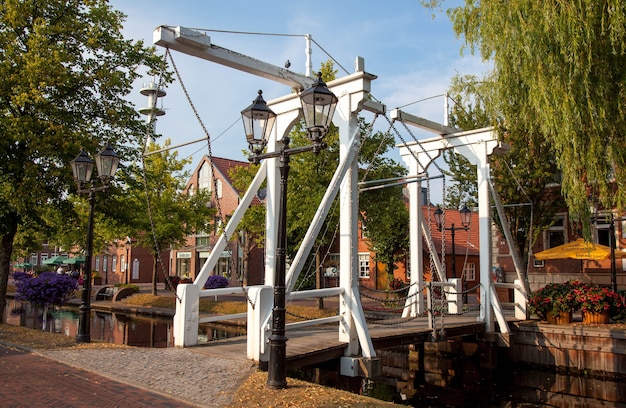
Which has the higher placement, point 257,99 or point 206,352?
point 257,99

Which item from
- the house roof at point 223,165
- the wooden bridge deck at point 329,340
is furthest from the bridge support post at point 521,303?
the house roof at point 223,165

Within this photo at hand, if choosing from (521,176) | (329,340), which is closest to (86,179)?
(329,340)

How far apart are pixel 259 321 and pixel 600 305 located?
9189mm

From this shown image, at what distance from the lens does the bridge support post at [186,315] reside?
29.9 feet

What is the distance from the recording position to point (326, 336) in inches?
390

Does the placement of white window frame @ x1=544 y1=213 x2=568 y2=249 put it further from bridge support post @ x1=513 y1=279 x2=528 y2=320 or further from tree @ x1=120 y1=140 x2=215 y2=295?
tree @ x1=120 y1=140 x2=215 y2=295

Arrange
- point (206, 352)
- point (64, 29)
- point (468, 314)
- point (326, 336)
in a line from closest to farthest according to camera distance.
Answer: point (206, 352) < point (326, 336) < point (64, 29) < point (468, 314)

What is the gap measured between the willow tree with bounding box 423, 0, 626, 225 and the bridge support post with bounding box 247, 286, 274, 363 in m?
5.51

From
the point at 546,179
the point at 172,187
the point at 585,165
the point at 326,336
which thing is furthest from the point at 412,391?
→ the point at 172,187

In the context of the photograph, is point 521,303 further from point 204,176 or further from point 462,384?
point 204,176

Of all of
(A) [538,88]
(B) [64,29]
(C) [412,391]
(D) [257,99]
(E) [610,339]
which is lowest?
(C) [412,391]

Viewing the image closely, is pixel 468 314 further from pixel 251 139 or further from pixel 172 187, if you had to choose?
pixel 172 187

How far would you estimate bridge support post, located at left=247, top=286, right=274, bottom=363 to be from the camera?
7895mm

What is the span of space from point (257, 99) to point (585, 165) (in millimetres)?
5719
